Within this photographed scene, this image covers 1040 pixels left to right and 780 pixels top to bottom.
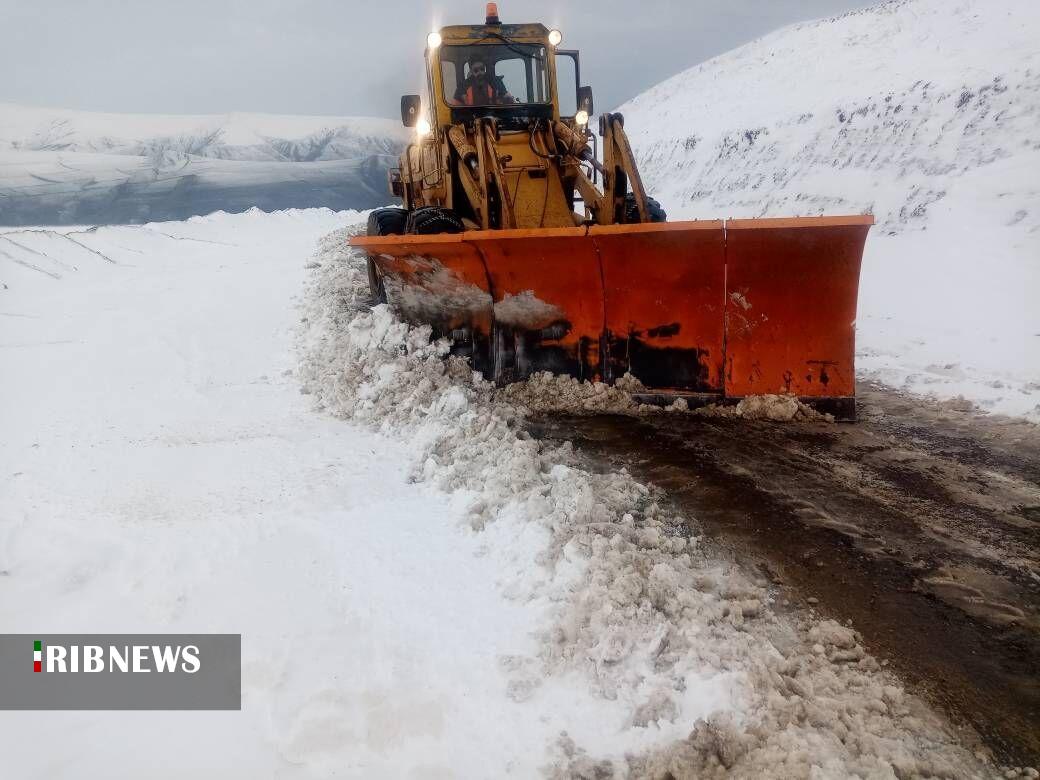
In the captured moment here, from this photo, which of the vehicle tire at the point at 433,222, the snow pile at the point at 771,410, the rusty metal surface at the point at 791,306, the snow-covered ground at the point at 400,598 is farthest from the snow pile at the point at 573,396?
the vehicle tire at the point at 433,222

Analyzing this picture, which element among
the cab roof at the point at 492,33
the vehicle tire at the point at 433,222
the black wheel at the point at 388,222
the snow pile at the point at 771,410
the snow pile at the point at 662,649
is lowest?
the snow pile at the point at 662,649

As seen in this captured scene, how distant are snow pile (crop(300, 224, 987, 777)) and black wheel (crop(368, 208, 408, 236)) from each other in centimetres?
323

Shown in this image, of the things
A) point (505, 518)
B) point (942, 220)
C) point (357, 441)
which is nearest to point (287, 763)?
point (505, 518)

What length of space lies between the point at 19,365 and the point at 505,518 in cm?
409

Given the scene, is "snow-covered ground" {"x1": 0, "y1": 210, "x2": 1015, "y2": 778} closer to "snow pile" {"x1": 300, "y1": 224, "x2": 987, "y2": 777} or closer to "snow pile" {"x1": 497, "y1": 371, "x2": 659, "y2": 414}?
"snow pile" {"x1": 300, "y1": 224, "x2": 987, "y2": 777}

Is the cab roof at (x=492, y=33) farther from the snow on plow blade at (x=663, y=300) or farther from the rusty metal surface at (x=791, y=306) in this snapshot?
the rusty metal surface at (x=791, y=306)

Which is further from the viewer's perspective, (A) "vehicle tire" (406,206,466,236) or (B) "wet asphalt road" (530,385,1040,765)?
(A) "vehicle tire" (406,206,466,236)

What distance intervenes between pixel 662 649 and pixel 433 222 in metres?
3.78

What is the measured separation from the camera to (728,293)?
13.6ft

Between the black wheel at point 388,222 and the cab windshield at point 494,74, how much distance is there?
109cm

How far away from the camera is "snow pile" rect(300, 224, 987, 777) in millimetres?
1642

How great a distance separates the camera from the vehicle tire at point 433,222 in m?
5.00

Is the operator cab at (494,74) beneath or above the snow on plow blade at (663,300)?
above

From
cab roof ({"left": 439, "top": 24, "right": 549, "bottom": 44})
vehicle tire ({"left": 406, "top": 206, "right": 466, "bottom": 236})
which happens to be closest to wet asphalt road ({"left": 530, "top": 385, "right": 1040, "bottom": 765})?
vehicle tire ({"left": 406, "top": 206, "right": 466, "bottom": 236})
